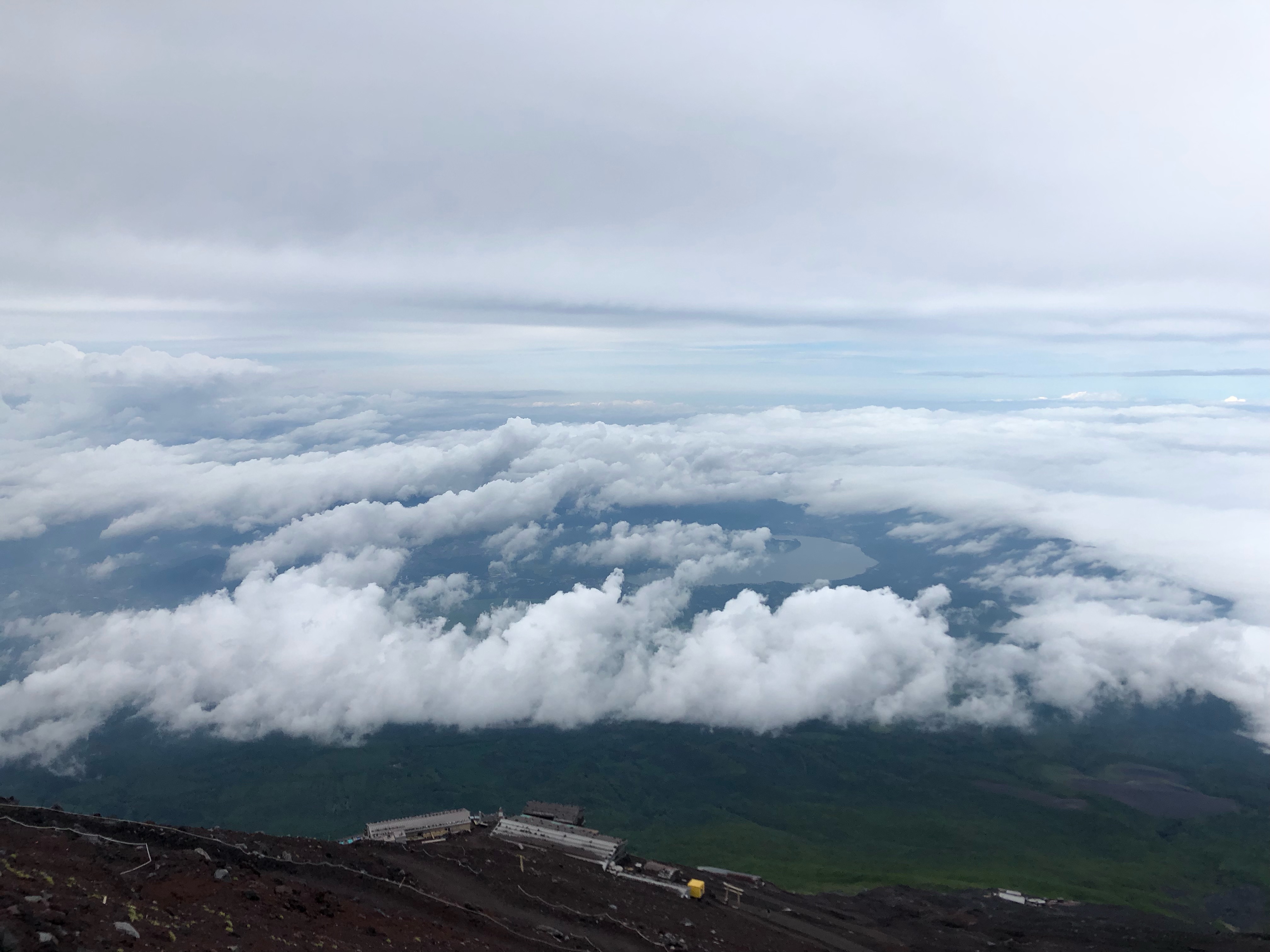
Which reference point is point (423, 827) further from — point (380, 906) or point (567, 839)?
point (380, 906)

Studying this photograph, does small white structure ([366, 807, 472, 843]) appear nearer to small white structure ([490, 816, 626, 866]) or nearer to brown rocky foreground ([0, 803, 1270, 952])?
brown rocky foreground ([0, 803, 1270, 952])

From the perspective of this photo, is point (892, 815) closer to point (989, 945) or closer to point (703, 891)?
point (989, 945)

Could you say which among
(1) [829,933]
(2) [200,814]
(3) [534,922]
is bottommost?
(2) [200,814]

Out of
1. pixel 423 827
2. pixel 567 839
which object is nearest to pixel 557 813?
pixel 567 839

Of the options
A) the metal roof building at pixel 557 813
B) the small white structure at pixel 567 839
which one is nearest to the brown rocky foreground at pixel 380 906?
the small white structure at pixel 567 839

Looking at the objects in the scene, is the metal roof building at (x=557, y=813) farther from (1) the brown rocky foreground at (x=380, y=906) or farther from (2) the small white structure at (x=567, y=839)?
(1) the brown rocky foreground at (x=380, y=906)

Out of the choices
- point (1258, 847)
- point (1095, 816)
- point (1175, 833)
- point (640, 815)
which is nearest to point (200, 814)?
point (640, 815)

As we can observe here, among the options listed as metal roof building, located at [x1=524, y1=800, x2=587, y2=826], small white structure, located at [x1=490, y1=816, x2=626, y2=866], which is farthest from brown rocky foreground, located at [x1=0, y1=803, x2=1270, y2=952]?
metal roof building, located at [x1=524, y1=800, x2=587, y2=826]
